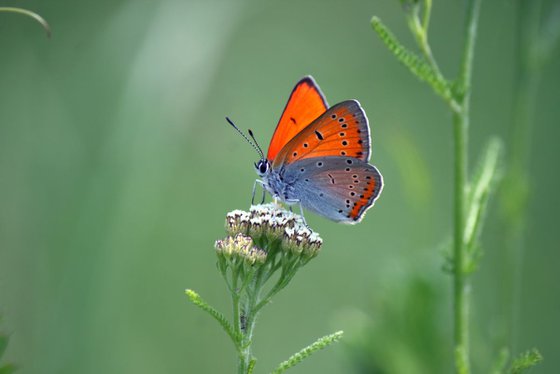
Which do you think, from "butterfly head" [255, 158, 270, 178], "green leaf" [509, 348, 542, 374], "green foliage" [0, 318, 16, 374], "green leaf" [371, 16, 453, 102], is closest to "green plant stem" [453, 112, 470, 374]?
"green leaf" [371, 16, 453, 102]

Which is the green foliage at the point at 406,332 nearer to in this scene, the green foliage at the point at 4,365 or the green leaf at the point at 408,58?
the green leaf at the point at 408,58

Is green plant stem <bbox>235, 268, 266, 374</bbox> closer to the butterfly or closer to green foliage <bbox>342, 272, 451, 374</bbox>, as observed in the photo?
the butterfly

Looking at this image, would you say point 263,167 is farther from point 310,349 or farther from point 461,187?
point 310,349

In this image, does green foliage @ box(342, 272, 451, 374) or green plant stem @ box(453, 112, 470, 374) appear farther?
green foliage @ box(342, 272, 451, 374)

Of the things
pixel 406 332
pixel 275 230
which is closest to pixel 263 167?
pixel 275 230

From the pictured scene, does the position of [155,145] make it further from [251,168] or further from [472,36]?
[251,168]

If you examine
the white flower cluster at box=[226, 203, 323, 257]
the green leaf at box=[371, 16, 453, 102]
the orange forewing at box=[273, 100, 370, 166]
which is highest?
the orange forewing at box=[273, 100, 370, 166]

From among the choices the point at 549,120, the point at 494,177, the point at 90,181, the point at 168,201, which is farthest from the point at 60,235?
the point at 549,120

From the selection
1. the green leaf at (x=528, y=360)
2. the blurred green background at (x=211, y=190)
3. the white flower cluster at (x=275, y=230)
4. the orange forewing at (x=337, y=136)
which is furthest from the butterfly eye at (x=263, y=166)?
the green leaf at (x=528, y=360)
